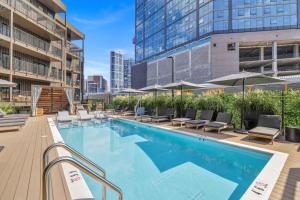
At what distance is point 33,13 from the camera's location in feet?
63.9

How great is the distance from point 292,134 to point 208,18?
121 feet

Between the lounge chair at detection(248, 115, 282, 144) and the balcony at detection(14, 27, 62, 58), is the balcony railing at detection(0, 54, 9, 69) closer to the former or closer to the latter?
the balcony at detection(14, 27, 62, 58)

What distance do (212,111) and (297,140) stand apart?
12.5 feet

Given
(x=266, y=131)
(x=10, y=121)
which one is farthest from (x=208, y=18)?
(x=10, y=121)

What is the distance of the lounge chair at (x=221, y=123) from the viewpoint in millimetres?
8234

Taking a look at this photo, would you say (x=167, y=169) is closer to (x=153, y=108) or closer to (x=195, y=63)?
(x=153, y=108)

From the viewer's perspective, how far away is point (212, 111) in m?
9.72

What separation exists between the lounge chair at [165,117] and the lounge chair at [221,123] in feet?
11.1

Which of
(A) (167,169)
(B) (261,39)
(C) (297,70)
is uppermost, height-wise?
(B) (261,39)

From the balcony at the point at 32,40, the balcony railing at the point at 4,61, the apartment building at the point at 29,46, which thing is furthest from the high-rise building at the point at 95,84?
the balcony railing at the point at 4,61

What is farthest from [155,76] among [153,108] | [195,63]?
[153,108]

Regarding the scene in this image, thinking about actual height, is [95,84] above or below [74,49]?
above

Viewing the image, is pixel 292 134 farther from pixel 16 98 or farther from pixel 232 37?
pixel 232 37

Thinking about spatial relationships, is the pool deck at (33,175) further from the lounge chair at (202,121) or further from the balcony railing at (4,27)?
the balcony railing at (4,27)
